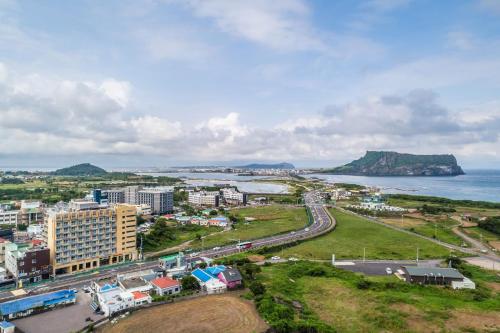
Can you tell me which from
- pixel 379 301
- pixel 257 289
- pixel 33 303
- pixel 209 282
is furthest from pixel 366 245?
pixel 33 303

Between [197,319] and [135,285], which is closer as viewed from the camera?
[197,319]

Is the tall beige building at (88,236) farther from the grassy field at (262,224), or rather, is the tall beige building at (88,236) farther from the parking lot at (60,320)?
the grassy field at (262,224)

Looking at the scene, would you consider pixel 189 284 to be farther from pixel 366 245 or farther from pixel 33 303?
pixel 366 245

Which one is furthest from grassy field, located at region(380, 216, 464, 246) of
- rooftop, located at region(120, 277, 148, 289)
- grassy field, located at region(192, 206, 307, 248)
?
rooftop, located at region(120, 277, 148, 289)

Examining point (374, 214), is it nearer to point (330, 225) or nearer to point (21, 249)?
Answer: point (330, 225)

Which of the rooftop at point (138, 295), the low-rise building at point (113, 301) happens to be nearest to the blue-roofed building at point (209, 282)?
the rooftop at point (138, 295)

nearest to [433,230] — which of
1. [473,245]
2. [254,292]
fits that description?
[473,245]

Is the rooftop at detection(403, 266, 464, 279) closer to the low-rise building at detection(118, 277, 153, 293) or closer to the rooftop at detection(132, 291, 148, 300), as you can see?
the rooftop at detection(132, 291, 148, 300)
